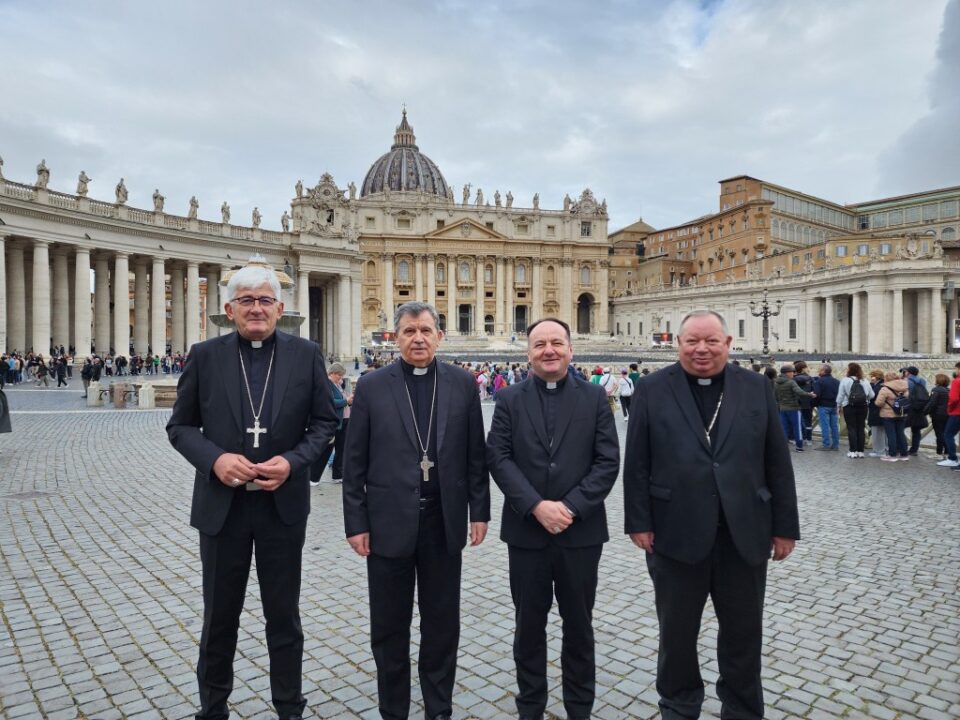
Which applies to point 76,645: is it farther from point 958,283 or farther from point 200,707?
point 958,283

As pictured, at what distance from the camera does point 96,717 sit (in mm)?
3434

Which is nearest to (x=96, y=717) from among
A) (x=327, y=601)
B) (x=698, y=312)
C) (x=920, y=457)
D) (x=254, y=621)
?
(x=254, y=621)

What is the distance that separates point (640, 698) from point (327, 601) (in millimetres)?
2636

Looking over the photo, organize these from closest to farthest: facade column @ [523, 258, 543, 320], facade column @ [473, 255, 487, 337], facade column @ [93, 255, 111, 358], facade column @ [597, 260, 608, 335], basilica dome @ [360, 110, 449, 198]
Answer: facade column @ [93, 255, 111, 358]
facade column @ [473, 255, 487, 337]
facade column @ [523, 258, 543, 320]
facade column @ [597, 260, 608, 335]
basilica dome @ [360, 110, 449, 198]

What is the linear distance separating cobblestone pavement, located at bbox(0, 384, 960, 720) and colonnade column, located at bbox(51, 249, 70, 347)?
31640mm

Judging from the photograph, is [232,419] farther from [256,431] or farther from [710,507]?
[710,507]

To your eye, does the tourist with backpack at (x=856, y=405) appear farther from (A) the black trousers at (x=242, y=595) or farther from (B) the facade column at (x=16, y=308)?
(B) the facade column at (x=16, y=308)

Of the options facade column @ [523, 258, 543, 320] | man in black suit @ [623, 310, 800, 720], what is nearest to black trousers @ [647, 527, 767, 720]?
man in black suit @ [623, 310, 800, 720]

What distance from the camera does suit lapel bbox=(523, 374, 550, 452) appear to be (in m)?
3.60

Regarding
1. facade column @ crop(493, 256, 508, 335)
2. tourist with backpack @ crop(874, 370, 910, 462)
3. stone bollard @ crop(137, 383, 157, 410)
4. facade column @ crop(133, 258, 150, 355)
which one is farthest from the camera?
facade column @ crop(493, 256, 508, 335)

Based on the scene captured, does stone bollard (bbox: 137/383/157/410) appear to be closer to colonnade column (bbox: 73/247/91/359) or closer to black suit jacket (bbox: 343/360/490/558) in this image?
colonnade column (bbox: 73/247/91/359)

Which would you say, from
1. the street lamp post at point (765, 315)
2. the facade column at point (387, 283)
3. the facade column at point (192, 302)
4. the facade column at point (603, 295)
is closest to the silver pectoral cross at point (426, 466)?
the street lamp post at point (765, 315)

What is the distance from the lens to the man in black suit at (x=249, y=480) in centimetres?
335

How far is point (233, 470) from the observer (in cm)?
321
